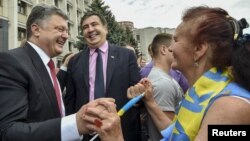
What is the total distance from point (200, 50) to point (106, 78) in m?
1.55

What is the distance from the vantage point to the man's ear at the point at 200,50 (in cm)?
150

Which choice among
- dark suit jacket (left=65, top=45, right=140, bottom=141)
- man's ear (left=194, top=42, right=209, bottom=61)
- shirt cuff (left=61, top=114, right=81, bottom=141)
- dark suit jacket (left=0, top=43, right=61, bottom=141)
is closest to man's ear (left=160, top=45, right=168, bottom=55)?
dark suit jacket (left=65, top=45, right=140, bottom=141)

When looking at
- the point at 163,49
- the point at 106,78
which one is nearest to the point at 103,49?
the point at 106,78

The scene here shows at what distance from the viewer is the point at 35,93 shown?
5.77ft

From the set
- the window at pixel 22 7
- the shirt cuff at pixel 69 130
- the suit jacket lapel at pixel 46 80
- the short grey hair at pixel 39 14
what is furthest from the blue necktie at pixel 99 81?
the window at pixel 22 7

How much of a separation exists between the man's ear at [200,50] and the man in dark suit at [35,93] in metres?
0.54

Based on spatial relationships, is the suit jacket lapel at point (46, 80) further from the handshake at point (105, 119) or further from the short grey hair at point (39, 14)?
the handshake at point (105, 119)

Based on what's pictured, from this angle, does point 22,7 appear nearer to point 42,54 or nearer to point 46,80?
point 42,54

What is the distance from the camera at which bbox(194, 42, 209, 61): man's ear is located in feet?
4.94

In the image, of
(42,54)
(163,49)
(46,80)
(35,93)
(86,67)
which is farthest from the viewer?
(163,49)

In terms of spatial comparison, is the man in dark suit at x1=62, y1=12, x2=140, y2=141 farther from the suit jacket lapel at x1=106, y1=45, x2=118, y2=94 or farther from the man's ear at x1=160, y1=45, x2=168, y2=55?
the man's ear at x1=160, y1=45, x2=168, y2=55

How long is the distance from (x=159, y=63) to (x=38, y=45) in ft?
4.67

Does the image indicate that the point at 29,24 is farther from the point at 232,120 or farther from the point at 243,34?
the point at 232,120

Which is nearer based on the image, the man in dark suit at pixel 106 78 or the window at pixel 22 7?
the man in dark suit at pixel 106 78
